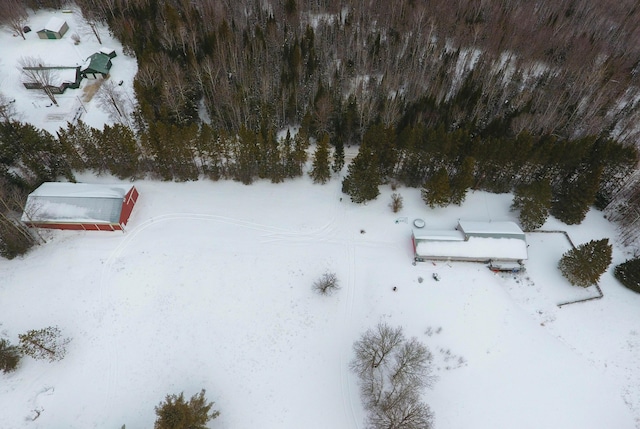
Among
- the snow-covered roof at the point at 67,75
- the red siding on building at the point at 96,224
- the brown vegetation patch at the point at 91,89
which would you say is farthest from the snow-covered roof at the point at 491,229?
the snow-covered roof at the point at 67,75

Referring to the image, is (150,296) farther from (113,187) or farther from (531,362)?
(531,362)

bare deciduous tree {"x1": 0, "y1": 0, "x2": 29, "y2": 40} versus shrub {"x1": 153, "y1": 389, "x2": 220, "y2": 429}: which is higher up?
bare deciduous tree {"x1": 0, "y1": 0, "x2": 29, "y2": 40}

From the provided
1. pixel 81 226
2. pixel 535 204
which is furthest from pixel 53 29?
pixel 535 204

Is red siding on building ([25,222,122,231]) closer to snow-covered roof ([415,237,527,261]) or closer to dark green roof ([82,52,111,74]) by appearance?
dark green roof ([82,52,111,74])

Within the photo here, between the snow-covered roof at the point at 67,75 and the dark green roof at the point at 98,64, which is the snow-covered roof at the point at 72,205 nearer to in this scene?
the snow-covered roof at the point at 67,75

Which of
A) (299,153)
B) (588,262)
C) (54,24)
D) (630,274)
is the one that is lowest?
(630,274)

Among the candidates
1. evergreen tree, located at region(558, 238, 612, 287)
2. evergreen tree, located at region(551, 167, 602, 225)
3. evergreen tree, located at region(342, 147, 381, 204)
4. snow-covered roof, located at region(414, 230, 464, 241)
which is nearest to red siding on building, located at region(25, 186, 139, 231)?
evergreen tree, located at region(342, 147, 381, 204)

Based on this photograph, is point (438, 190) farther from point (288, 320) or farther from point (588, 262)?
point (288, 320)
